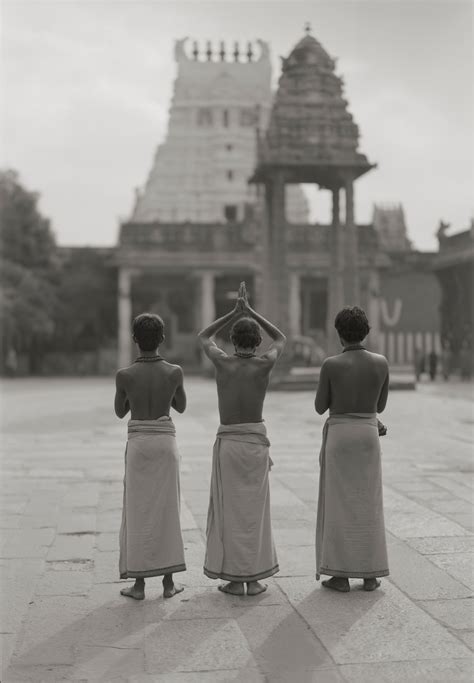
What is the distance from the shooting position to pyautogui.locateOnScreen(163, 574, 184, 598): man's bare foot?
15.9 ft

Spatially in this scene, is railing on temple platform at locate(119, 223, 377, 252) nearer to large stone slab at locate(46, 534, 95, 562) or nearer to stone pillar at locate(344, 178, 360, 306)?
stone pillar at locate(344, 178, 360, 306)

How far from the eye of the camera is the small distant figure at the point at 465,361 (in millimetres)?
31883

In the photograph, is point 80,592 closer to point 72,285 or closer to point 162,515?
point 162,515

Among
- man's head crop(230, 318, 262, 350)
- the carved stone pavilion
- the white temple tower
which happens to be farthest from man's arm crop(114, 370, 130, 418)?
the white temple tower

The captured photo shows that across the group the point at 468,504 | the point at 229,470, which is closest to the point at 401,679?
the point at 229,470

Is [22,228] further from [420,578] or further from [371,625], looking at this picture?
[371,625]

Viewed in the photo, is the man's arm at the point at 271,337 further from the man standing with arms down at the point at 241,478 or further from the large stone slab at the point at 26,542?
the large stone slab at the point at 26,542

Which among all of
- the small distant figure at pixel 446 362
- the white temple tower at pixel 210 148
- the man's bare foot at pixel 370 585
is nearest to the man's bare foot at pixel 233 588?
the man's bare foot at pixel 370 585

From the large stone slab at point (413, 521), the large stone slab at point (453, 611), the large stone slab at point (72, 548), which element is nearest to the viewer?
the large stone slab at point (453, 611)

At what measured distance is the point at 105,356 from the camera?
140ft

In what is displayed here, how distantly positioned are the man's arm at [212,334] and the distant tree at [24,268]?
31146 mm

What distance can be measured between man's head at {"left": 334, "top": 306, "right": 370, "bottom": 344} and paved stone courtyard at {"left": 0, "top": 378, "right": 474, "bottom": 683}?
4.49ft

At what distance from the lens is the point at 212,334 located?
17.7 feet

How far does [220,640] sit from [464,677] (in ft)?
3.57
